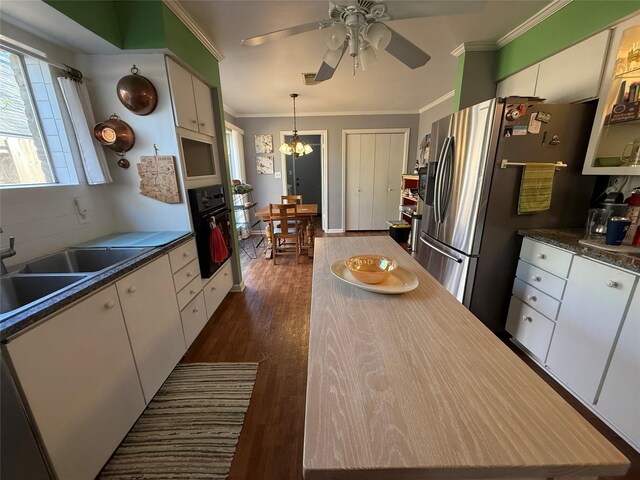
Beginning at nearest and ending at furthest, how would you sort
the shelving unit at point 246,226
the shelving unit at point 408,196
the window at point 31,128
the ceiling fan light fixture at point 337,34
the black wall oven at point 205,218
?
the ceiling fan light fixture at point 337,34
the window at point 31,128
the black wall oven at point 205,218
the shelving unit at point 408,196
the shelving unit at point 246,226

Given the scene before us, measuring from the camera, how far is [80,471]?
3.32 ft

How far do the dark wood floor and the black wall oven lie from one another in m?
0.54

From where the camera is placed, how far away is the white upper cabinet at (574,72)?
1525mm

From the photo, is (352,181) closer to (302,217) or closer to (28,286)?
(302,217)

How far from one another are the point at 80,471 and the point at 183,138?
1937mm

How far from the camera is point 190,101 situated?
193 centimetres

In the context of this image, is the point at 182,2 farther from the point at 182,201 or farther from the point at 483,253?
the point at 483,253

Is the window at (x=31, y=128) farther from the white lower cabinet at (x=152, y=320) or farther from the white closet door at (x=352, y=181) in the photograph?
the white closet door at (x=352, y=181)

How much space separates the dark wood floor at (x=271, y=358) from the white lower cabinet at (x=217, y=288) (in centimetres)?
12

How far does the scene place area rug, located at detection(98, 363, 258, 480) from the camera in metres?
1.19

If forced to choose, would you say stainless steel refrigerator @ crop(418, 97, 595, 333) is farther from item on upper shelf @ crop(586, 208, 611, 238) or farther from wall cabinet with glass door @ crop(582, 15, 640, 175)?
item on upper shelf @ crop(586, 208, 611, 238)

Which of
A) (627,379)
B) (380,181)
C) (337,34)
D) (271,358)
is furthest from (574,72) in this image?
(380,181)

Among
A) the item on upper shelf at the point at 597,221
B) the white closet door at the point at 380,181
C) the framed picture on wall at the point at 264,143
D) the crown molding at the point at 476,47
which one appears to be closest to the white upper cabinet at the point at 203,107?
the crown molding at the point at 476,47

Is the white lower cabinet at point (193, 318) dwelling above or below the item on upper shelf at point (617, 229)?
below
